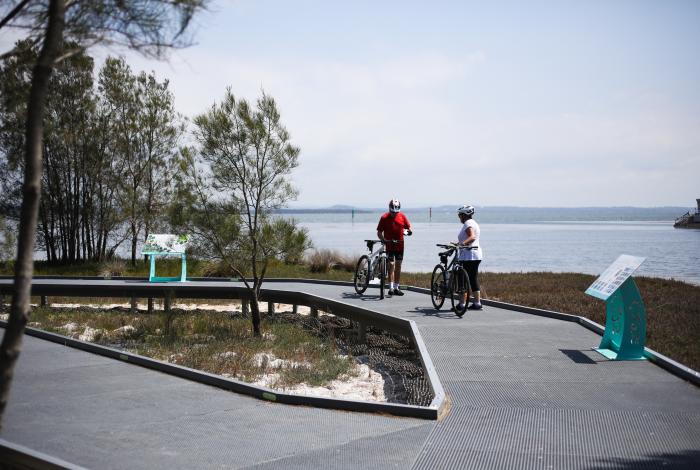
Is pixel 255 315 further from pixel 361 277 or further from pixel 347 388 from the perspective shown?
pixel 347 388

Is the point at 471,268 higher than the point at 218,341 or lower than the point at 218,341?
higher

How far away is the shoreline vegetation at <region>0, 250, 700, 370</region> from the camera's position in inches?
421

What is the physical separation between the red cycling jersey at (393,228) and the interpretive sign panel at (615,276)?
5.30 m

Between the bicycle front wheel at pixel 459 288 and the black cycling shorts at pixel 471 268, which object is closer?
the bicycle front wheel at pixel 459 288

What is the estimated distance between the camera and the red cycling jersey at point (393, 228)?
1310 cm

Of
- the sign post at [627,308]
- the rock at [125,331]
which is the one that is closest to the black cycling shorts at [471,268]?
the sign post at [627,308]

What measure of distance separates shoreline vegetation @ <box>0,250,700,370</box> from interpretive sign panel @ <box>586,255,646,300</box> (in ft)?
5.16

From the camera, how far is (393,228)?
13.1 meters

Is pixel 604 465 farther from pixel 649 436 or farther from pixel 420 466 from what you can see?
pixel 420 466

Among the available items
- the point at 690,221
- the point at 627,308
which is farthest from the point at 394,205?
the point at 690,221

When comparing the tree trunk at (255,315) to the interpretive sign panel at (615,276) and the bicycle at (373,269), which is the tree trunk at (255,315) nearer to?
the bicycle at (373,269)

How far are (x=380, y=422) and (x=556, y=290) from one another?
13.7 m

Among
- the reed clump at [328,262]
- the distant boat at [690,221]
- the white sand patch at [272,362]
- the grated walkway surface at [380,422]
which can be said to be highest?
the distant boat at [690,221]

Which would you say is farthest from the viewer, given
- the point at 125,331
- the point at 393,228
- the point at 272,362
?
the point at 393,228
